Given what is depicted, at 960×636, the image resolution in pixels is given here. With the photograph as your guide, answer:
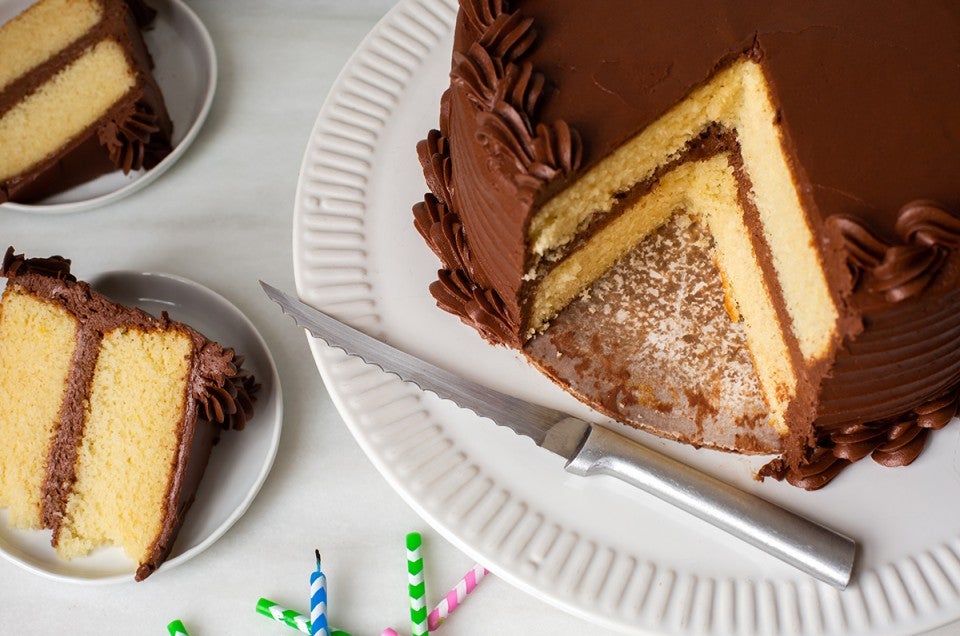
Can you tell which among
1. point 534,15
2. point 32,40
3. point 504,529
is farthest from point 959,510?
point 32,40

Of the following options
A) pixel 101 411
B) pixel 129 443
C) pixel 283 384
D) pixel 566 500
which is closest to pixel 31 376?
pixel 101 411

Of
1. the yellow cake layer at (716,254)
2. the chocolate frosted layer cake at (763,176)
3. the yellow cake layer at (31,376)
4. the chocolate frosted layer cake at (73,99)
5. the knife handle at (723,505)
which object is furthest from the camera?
the chocolate frosted layer cake at (73,99)

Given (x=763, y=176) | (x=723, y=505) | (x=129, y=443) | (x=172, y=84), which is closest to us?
(x=723, y=505)

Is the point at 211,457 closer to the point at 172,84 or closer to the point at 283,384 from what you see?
the point at 283,384

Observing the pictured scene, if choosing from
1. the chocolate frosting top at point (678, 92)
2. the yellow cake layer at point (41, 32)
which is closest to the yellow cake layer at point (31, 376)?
the yellow cake layer at point (41, 32)

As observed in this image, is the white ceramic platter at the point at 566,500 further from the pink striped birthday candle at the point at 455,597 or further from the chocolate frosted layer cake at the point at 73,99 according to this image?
the chocolate frosted layer cake at the point at 73,99
